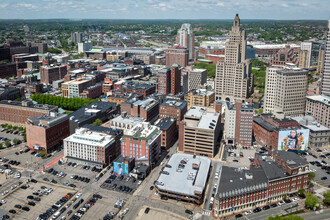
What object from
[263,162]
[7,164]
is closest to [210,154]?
[263,162]

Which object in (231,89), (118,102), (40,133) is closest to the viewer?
(40,133)

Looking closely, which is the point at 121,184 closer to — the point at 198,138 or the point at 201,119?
the point at 198,138

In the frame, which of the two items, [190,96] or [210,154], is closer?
[210,154]

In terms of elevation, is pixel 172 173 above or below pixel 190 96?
below

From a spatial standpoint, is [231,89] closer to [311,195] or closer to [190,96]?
[190,96]

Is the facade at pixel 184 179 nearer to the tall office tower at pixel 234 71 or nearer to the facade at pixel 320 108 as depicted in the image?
the facade at pixel 320 108

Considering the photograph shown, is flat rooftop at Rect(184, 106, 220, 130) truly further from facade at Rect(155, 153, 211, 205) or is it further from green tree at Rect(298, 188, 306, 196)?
green tree at Rect(298, 188, 306, 196)

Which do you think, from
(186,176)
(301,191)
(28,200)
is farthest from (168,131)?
(28,200)

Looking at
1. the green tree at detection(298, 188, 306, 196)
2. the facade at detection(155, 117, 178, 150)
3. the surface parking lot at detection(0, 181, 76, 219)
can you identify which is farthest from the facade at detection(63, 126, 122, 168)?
the green tree at detection(298, 188, 306, 196)
